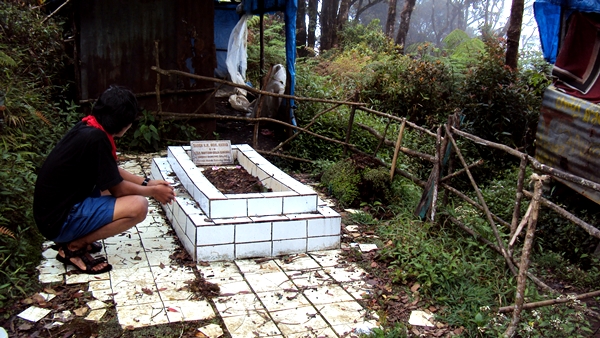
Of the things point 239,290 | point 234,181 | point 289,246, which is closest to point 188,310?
point 239,290

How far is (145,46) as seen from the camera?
26.2 ft

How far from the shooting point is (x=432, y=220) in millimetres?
5133

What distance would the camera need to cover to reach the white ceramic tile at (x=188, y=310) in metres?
3.62

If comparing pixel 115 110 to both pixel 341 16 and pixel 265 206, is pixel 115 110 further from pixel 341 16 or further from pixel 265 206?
pixel 341 16

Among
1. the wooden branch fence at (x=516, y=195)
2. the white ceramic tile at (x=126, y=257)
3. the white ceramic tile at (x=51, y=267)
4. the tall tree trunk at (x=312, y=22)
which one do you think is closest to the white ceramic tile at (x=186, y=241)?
the white ceramic tile at (x=126, y=257)

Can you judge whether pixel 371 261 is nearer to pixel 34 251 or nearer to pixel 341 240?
pixel 341 240

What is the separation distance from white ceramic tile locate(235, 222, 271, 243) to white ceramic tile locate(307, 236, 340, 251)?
0.43m

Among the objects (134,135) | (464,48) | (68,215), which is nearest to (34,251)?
(68,215)

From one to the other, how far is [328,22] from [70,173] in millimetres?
18631

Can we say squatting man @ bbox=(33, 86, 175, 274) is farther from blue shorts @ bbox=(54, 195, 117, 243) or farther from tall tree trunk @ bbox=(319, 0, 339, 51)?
tall tree trunk @ bbox=(319, 0, 339, 51)

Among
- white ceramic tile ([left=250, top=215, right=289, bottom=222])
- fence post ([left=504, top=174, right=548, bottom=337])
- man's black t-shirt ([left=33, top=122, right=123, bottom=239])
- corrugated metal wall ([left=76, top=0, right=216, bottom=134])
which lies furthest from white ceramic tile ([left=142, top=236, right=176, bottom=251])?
corrugated metal wall ([left=76, top=0, right=216, bottom=134])

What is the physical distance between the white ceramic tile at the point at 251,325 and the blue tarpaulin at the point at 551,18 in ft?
19.6

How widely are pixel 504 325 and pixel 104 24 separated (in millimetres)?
6642

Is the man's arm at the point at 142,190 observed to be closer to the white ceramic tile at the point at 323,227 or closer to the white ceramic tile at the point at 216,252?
the white ceramic tile at the point at 216,252
